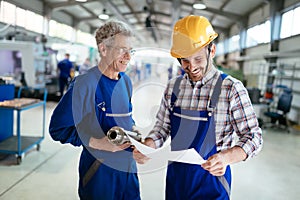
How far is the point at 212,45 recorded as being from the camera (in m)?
0.96

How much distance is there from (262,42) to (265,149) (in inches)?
220

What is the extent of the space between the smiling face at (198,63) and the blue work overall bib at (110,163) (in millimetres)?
359

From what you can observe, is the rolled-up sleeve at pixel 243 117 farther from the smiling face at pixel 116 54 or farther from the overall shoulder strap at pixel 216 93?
the smiling face at pixel 116 54

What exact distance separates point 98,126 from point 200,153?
44cm

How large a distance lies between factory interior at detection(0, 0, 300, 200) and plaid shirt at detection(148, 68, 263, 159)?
232mm

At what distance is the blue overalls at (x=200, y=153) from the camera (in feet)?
3.15

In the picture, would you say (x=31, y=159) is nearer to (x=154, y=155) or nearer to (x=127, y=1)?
(x=154, y=155)

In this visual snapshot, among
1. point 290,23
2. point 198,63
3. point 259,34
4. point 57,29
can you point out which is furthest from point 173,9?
point 198,63

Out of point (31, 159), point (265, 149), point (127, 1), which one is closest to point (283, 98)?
point (265, 149)

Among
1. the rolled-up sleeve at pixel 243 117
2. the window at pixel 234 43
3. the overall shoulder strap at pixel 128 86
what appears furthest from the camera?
the window at pixel 234 43

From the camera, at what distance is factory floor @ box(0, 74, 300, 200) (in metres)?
2.45

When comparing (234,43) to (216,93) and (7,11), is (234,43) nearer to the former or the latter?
(7,11)

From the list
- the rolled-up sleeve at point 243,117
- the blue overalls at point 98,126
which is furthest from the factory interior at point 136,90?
the rolled-up sleeve at point 243,117

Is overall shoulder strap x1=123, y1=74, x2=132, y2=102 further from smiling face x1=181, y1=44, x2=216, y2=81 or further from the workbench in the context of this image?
the workbench
